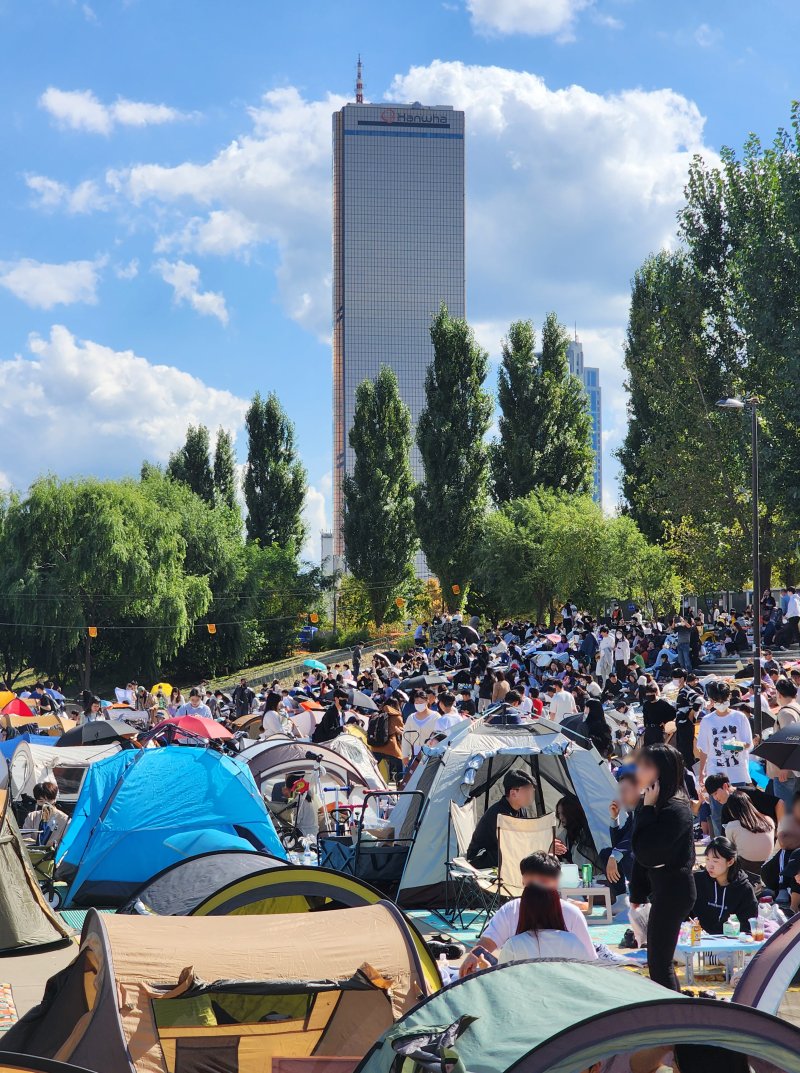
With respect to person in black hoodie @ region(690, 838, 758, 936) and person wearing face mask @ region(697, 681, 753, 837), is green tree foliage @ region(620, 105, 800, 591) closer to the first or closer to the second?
person wearing face mask @ region(697, 681, 753, 837)

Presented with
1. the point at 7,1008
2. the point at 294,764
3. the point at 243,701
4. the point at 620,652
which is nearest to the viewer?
the point at 7,1008

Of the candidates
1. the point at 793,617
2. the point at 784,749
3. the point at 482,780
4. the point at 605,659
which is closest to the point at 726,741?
the point at 784,749

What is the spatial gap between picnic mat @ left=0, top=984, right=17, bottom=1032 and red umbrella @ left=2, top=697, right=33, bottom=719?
16914 millimetres

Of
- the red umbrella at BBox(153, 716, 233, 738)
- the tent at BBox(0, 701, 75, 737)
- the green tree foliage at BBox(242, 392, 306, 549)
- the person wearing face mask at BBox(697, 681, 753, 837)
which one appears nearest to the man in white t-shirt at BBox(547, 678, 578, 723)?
the red umbrella at BBox(153, 716, 233, 738)

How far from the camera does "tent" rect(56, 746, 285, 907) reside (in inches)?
474

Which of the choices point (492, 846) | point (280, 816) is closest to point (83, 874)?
point (280, 816)

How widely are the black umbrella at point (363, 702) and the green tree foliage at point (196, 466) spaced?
1573 inches

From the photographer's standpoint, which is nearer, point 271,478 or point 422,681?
point 422,681

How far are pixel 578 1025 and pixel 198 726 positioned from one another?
16619mm

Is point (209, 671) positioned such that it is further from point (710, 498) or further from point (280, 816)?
point (280, 816)

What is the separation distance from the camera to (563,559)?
44.9 m

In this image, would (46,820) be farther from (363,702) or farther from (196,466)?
(196,466)

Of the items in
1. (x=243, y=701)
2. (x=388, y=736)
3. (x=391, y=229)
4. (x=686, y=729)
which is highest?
(x=391, y=229)

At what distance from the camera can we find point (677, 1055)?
4434mm
